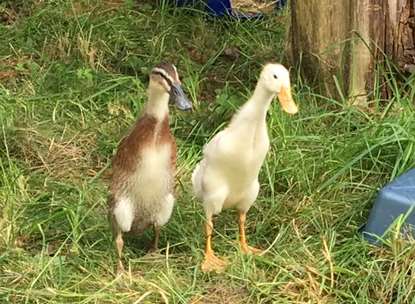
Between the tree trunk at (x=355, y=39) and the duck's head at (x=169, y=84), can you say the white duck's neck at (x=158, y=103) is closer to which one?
the duck's head at (x=169, y=84)

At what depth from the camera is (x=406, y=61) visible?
477cm

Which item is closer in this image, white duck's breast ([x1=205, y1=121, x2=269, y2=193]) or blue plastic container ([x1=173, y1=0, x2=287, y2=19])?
white duck's breast ([x1=205, y1=121, x2=269, y2=193])

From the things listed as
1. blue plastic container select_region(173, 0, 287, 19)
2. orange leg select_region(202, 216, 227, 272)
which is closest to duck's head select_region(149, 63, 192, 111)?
orange leg select_region(202, 216, 227, 272)

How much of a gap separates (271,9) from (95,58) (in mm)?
1303

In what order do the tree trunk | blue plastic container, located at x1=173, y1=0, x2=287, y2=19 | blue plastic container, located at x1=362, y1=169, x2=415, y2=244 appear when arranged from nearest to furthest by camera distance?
blue plastic container, located at x1=362, y1=169, x2=415, y2=244 → the tree trunk → blue plastic container, located at x1=173, y1=0, x2=287, y2=19

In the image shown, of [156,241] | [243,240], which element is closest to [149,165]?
[156,241]

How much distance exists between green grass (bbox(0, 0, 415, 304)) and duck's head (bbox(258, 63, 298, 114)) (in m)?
0.57

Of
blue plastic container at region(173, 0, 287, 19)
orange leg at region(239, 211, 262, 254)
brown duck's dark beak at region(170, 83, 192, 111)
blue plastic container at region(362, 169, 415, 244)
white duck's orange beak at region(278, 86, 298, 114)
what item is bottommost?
blue plastic container at region(173, 0, 287, 19)

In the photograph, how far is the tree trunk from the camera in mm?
4699

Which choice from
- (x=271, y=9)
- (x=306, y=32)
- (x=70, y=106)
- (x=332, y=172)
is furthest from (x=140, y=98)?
(x=271, y=9)

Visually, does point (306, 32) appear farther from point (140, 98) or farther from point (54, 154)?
point (54, 154)

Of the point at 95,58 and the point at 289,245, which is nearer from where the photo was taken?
the point at 289,245

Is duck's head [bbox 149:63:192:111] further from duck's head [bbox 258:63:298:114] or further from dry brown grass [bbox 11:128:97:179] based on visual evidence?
dry brown grass [bbox 11:128:97:179]

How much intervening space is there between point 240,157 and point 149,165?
1.00 ft
